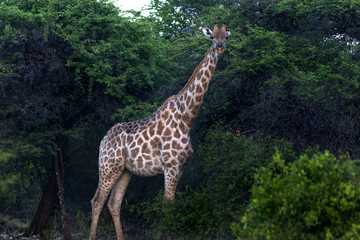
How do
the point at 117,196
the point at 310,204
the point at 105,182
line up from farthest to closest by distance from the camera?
the point at 117,196
the point at 105,182
the point at 310,204

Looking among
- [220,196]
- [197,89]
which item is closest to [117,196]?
[220,196]

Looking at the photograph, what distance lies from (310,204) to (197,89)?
5511mm

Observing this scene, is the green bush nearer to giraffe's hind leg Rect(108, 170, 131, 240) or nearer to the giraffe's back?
the giraffe's back

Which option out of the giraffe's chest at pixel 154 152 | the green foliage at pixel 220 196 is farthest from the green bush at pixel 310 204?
the giraffe's chest at pixel 154 152

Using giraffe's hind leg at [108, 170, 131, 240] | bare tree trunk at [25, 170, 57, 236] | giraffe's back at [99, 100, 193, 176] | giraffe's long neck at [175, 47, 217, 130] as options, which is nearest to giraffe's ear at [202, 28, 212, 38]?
giraffe's long neck at [175, 47, 217, 130]

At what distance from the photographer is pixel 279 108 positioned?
11398 millimetres

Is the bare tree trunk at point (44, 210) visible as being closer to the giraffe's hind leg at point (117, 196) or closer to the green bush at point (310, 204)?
the giraffe's hind leg at point (117, 196)

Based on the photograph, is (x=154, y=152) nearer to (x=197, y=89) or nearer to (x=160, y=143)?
(x=160, y=143)

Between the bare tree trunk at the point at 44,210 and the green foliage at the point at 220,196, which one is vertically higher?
the green foliage at the point at 220,196

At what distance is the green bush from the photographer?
17.1 ft

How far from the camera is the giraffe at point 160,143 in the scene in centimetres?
1043

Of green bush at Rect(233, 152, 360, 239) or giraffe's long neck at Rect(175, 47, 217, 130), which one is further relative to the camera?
giraffe's long neck at Rect(175, 47, 217, 130)

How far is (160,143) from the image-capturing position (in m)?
10.8

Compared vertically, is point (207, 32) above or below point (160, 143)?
above
